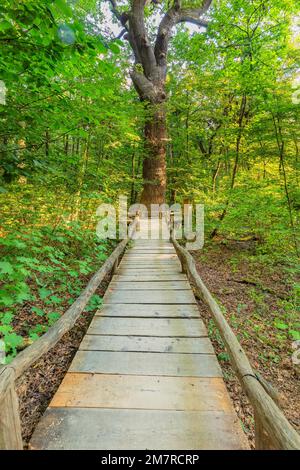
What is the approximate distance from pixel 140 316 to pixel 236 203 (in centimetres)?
539

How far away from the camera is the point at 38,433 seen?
161cm

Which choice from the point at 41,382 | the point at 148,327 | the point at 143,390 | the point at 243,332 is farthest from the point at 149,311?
the point at 243,332

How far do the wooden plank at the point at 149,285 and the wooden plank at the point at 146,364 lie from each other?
1.77m

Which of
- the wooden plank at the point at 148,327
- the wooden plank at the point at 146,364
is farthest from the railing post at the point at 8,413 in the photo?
the wooden plank at the point at 148,327

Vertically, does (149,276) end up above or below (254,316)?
above

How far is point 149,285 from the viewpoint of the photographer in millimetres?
4387

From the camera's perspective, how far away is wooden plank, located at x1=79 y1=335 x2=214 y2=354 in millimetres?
2566

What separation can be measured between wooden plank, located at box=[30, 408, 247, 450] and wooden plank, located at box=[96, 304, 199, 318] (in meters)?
1.50

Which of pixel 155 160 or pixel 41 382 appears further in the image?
pixel 155 160

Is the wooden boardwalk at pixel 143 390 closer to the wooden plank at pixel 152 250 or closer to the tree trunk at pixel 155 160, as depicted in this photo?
the wooden plank at pixel 152 250

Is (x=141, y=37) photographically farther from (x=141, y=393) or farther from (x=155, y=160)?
(x=141, y=393)

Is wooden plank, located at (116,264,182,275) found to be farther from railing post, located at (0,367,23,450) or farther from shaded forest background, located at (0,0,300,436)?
railing post, located at (0,367,23,450)

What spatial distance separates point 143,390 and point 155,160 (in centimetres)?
920
